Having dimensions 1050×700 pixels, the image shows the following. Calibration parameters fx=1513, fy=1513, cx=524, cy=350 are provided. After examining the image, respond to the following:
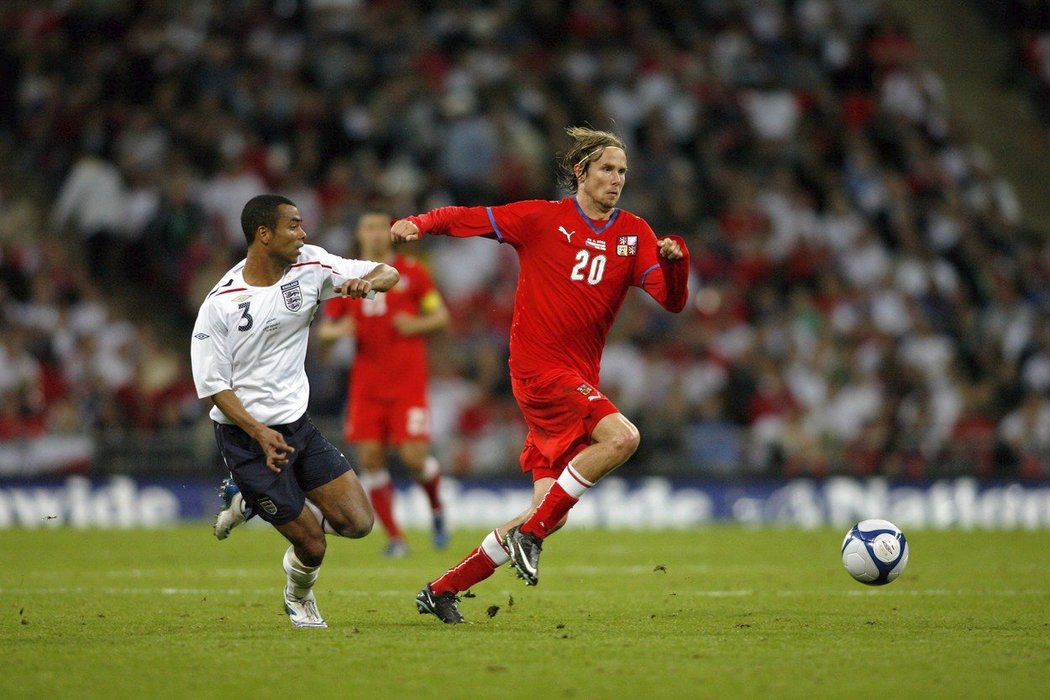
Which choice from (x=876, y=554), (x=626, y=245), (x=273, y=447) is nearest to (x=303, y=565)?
(x=273, y=447)

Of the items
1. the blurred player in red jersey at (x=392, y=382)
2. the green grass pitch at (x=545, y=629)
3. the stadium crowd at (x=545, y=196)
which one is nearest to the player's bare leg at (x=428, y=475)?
the blurred player in red jersey at (x=392, y=382)

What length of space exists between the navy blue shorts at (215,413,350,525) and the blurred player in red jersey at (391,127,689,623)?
845mm

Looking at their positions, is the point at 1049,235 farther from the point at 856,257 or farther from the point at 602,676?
the point at 602,676

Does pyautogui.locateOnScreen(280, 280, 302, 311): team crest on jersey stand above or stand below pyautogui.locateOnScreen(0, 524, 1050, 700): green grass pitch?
above

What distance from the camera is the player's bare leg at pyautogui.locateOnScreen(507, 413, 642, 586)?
25.1 feet

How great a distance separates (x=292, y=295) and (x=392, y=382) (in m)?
5.70

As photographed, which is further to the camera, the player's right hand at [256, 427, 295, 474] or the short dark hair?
the short dark hair

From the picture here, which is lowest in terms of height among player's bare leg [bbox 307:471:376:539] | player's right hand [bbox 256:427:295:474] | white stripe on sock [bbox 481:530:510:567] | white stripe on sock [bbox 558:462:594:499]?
white stripe on sock [bbox 481:530:510:567]

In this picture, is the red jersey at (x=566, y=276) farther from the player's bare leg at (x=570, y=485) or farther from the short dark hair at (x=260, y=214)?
the short dark hair at (x=260, y=214)

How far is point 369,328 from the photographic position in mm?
13672

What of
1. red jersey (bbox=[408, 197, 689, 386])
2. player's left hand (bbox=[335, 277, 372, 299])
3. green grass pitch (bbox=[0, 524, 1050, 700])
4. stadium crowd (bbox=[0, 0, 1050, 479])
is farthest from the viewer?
stadium crowd (bbox=[0, 0, 1050, 479])

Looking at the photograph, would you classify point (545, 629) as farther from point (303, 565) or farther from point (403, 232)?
point (403, 232)

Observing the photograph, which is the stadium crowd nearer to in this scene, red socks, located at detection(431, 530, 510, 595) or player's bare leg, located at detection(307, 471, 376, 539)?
player's bare leg, located at detection(307, 471, 376, 539)

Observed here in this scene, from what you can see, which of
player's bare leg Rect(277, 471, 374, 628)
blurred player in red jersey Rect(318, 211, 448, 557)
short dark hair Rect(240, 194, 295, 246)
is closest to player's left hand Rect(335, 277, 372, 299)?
short dark hair Rect(240, 194, 295, 246)
